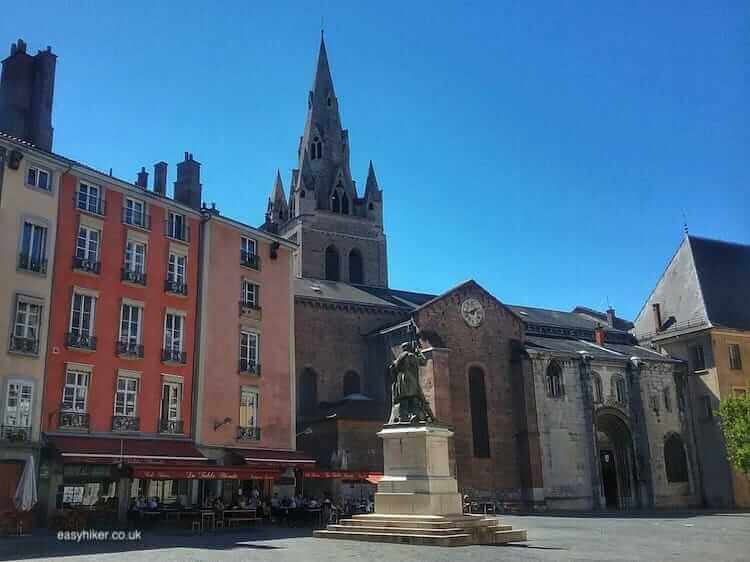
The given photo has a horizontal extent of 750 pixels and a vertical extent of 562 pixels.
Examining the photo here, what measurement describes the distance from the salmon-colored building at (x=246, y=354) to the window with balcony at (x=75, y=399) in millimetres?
4314

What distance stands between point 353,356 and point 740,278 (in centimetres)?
2610

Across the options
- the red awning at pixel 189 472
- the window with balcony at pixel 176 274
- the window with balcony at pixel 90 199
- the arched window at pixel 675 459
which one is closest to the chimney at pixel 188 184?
the window with balcony at pixel 176 274

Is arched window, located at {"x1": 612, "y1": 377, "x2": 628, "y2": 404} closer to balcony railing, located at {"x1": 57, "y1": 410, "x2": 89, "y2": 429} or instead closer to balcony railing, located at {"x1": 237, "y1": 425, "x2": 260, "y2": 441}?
balcony railing, located at {"x1": 237, "y1": 425, "x2": 260, "y2": 441}

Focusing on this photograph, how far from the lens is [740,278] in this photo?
47.5m

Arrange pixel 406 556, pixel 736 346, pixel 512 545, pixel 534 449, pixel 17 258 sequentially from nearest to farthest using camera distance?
1. pixel 406 556
2. pixel 512 545
3. pixel 17 258
4. pixel 534 449
5. pixel 736 346

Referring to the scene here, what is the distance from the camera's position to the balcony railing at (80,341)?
77.5ft

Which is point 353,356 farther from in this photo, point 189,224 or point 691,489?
point 691,489

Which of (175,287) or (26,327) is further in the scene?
(175,287)

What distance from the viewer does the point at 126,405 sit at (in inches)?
976

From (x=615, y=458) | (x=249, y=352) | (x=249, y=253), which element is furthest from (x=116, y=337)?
(x=615, y=458)

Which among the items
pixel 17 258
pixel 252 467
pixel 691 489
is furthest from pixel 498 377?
pixel 17 258

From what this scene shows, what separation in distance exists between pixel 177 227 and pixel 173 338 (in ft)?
14.5

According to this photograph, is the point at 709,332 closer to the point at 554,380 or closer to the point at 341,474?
the point at 554,380

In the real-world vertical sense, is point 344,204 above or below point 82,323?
above
